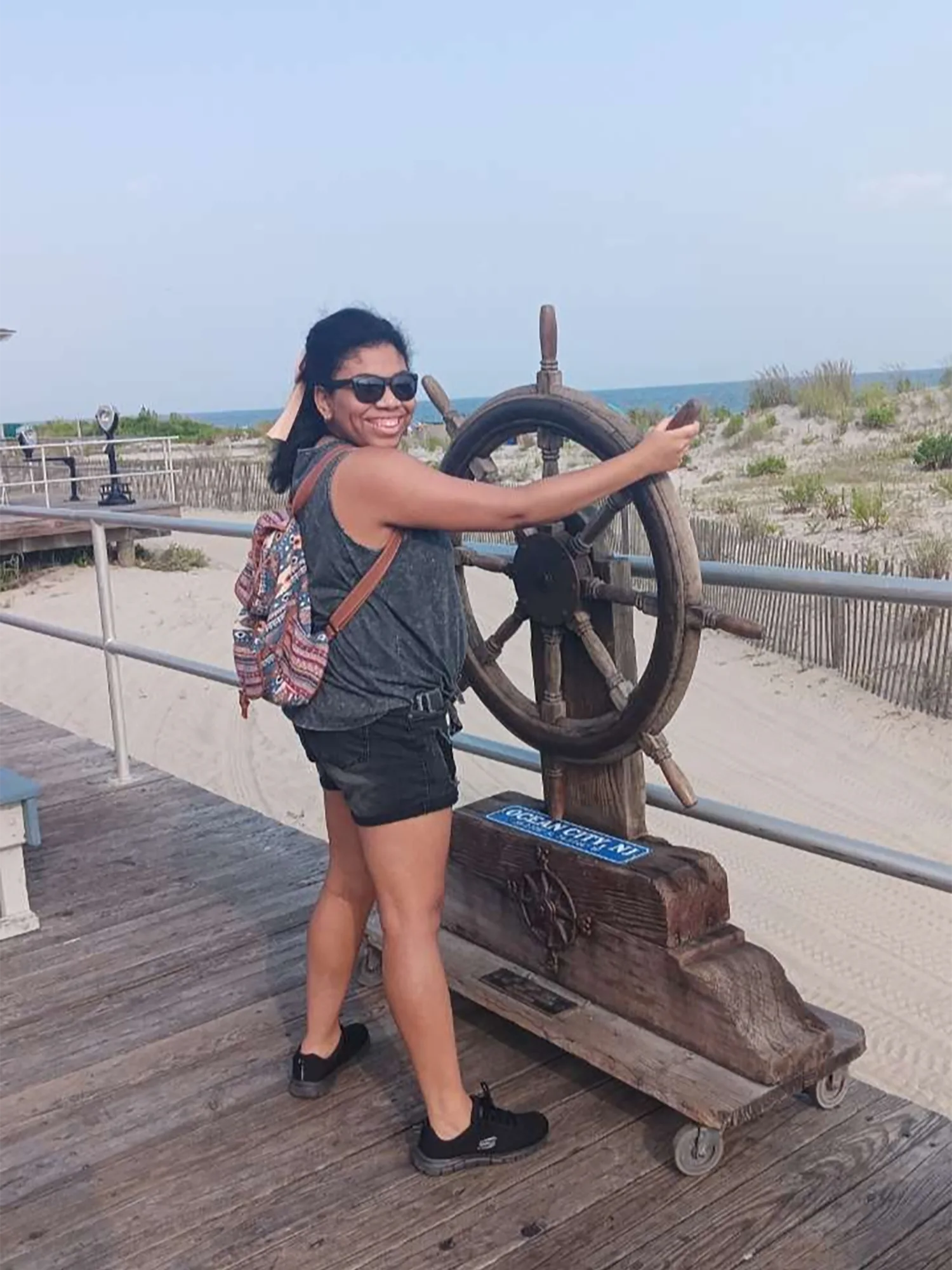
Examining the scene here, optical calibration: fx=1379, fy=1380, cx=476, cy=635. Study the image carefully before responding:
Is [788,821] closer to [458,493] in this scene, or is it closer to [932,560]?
[458,493]

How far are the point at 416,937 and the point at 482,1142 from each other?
1.24 ft

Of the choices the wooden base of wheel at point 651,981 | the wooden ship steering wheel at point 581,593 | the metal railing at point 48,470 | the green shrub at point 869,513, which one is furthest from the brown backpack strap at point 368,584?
the green shrub at point 869,513

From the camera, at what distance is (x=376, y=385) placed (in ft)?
7.18

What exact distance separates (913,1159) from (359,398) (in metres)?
1.54

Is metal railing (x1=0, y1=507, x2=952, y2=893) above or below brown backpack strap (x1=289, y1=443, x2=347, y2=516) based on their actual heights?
below

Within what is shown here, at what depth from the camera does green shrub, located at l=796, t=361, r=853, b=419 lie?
25719mm

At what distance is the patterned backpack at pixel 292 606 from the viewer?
219 centimetres

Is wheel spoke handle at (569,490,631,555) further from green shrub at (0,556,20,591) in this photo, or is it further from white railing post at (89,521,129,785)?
green shrub at (0,556,20,591)

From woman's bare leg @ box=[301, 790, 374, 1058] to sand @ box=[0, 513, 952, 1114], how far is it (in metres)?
3.15

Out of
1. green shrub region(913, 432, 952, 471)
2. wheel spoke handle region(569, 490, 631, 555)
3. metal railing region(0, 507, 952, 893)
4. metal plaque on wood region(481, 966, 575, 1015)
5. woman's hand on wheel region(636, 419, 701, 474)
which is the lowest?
green shrub region(913, 432, 952, 471)

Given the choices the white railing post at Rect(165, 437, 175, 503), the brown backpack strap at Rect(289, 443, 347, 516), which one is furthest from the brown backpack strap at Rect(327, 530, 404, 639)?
the white railing post at Rect(165, 437, 175, 503)

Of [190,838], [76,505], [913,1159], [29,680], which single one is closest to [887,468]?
[76,505]

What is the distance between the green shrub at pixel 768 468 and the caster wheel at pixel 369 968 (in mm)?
18882

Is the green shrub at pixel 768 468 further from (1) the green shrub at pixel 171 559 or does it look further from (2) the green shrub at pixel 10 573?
(2) the green shrub at pixel 10 573
